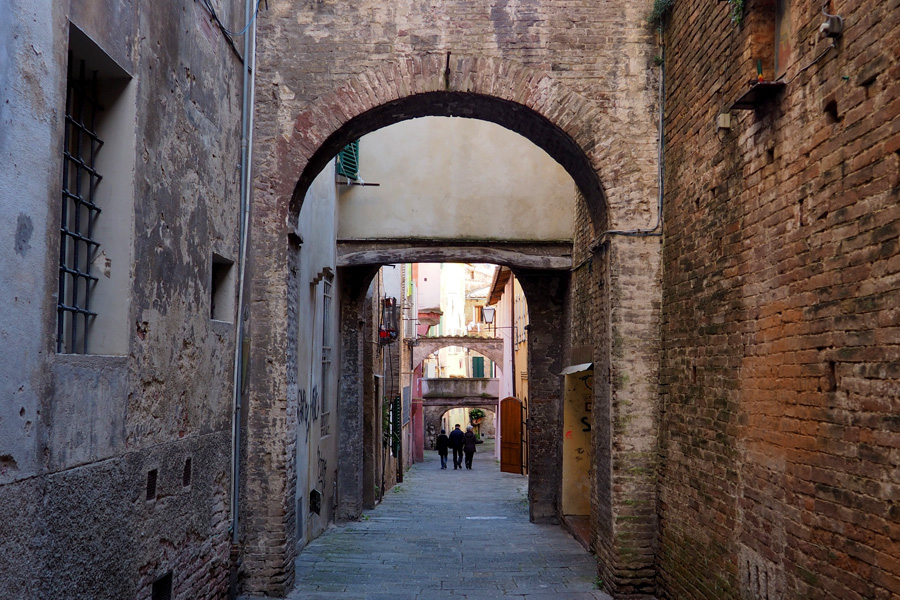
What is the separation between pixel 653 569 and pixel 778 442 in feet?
9.36

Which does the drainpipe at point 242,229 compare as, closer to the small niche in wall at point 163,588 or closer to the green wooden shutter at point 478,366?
the small niche in wall at point 163,588

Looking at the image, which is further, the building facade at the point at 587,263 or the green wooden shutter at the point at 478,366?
the green wooden shutter at the point at 478,366

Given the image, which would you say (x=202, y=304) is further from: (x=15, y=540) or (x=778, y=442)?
(x=778, y=442)

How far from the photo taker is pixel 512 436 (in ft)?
72.0

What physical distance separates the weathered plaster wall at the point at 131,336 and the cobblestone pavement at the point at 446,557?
2296mm

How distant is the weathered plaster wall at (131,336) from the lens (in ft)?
→ 12.0

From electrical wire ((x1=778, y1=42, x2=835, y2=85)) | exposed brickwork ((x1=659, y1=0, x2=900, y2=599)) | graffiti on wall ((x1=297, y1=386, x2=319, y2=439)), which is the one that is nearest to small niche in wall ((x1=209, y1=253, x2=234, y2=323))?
graffiti on wall ((x1=297, y1=386, x2=319, y2=439))

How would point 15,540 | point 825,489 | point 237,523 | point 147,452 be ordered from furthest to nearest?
point 237,523
point 147,452
point 825,489
point 15,540

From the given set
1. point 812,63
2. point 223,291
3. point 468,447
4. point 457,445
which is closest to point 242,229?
point 223,291

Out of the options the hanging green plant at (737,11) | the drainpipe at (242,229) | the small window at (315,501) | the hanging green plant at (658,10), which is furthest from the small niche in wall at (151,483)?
the small window at (315,501)

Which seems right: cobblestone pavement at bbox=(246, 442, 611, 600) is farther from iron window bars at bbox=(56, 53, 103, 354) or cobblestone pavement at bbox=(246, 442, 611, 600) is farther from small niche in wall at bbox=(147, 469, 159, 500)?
iron window bars at bbox=(56, 53, 103, 354)

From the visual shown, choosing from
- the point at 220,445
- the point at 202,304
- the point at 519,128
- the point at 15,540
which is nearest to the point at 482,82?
the point at 519,128

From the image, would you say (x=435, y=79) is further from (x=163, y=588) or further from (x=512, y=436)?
(x=512, y=436)

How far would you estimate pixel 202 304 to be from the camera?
20.7 ft
